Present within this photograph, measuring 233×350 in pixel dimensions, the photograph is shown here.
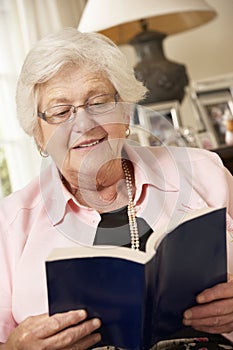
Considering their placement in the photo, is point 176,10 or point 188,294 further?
point 176,10

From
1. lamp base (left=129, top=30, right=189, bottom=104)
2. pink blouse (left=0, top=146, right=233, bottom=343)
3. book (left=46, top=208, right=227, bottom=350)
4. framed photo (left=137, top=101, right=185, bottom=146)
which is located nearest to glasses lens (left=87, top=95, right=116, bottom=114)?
pink blouse (left=0, top=146, right=233, bottom=343)

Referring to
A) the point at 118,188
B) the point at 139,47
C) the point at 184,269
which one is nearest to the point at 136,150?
the point at 118,188

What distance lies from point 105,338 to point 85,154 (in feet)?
1.31

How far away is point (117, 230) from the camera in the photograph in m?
1.52

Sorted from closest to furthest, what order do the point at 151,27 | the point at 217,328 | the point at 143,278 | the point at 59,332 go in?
1. the point at 143,278
2. the point at 59,332
3. the point at 217,328
4. the point at 151,27

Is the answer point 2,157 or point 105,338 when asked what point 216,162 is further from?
point 2,157

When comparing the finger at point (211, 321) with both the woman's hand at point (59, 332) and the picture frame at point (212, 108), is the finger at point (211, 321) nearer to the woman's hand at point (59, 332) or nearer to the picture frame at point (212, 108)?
the woman's hand at point (59, 332)

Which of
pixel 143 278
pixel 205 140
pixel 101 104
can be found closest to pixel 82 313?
pixel 143 278

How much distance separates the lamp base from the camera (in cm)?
263

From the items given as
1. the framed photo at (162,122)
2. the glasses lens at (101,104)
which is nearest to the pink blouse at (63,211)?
the glasses lens at (101,104)

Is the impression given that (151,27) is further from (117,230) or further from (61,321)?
(61,321)

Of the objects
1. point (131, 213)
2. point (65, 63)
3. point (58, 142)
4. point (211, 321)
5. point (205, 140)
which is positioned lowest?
point (205, 140)

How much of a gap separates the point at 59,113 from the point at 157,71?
118 cm

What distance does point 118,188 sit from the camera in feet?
5.27
